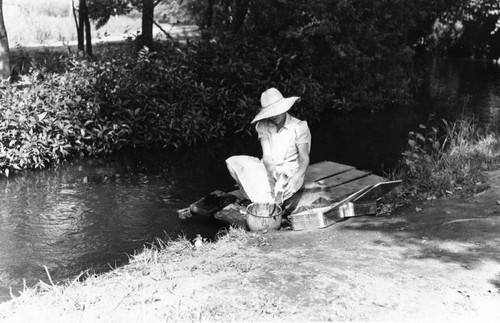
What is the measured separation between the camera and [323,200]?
645 cm

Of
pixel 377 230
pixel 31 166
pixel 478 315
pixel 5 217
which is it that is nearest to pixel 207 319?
pixel 478 315

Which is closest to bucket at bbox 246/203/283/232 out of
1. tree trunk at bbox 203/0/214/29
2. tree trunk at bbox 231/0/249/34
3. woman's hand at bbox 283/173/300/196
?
woman's hand at bbox 283/173/300/196

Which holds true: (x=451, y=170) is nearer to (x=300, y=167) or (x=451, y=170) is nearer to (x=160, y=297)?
(x=300, y=167)

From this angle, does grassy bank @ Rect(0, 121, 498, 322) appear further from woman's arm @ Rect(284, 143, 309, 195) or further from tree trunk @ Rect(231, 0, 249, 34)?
tree trunk @ Rect(231, 0, 249, 34)

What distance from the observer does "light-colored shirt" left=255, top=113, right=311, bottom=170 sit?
5.94 metres

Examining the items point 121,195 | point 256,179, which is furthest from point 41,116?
point 256,179

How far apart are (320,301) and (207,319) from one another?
0.84 m

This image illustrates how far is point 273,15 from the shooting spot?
14.1m

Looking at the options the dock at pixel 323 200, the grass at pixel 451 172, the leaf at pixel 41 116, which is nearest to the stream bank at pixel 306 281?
the dock at pixel 323 200

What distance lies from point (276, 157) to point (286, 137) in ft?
0.89

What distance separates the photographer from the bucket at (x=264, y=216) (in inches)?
228

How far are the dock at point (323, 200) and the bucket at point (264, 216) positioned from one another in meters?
0.17

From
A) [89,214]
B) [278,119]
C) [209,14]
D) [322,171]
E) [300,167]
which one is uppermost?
[209,14]

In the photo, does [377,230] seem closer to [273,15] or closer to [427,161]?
[427,161]
